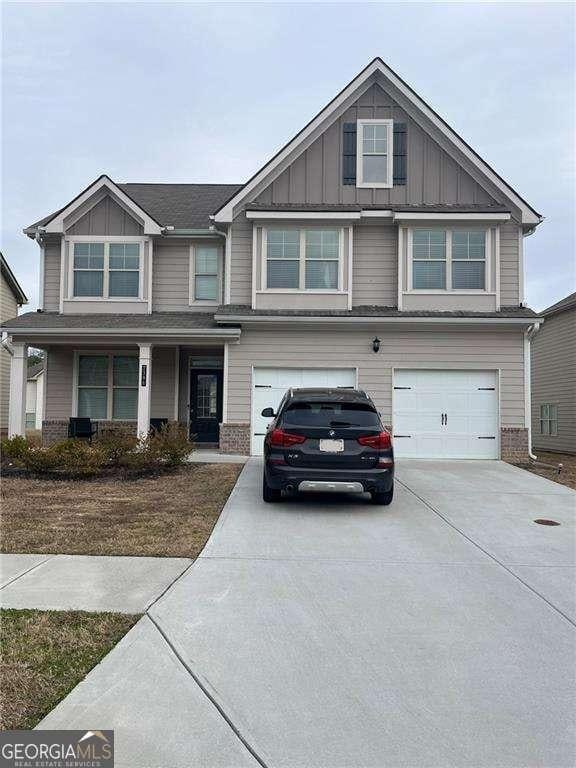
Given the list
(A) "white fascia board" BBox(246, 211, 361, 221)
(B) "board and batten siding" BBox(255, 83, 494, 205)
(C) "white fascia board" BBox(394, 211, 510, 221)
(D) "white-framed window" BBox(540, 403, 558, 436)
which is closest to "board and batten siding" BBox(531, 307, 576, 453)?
(D) "white-framed window" BBox(540, 403, 558, 436)

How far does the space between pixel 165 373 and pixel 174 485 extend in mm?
6654

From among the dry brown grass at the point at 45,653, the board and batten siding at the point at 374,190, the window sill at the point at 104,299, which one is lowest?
the dry brown grass at the point at 45,653

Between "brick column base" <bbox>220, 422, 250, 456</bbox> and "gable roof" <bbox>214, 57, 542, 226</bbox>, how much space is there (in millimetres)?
5356

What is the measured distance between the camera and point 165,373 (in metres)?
16.2

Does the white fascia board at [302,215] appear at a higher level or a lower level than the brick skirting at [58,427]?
higher

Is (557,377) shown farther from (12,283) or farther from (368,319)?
(12,283)

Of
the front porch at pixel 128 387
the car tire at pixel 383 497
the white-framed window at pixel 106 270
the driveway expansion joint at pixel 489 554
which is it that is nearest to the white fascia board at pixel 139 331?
the front porch at pixel 128 387

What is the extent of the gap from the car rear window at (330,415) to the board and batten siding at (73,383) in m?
8.76

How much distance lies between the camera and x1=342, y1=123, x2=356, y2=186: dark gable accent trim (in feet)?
49.1

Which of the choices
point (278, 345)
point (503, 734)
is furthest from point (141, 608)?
point (278, 345)

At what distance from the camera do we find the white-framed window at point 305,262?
14.6m

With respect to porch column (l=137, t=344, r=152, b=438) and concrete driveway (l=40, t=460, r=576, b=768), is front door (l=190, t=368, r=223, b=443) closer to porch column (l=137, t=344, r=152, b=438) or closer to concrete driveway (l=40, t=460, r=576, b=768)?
porch column (l=137, t=344, r=152, b=438)

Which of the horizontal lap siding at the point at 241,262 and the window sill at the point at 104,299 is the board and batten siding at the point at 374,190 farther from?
the window sill at the point at 104,299

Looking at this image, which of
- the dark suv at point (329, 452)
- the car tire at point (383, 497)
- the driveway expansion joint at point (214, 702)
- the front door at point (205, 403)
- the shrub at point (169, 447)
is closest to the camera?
the driveway expansion joint at point (214, 702)
